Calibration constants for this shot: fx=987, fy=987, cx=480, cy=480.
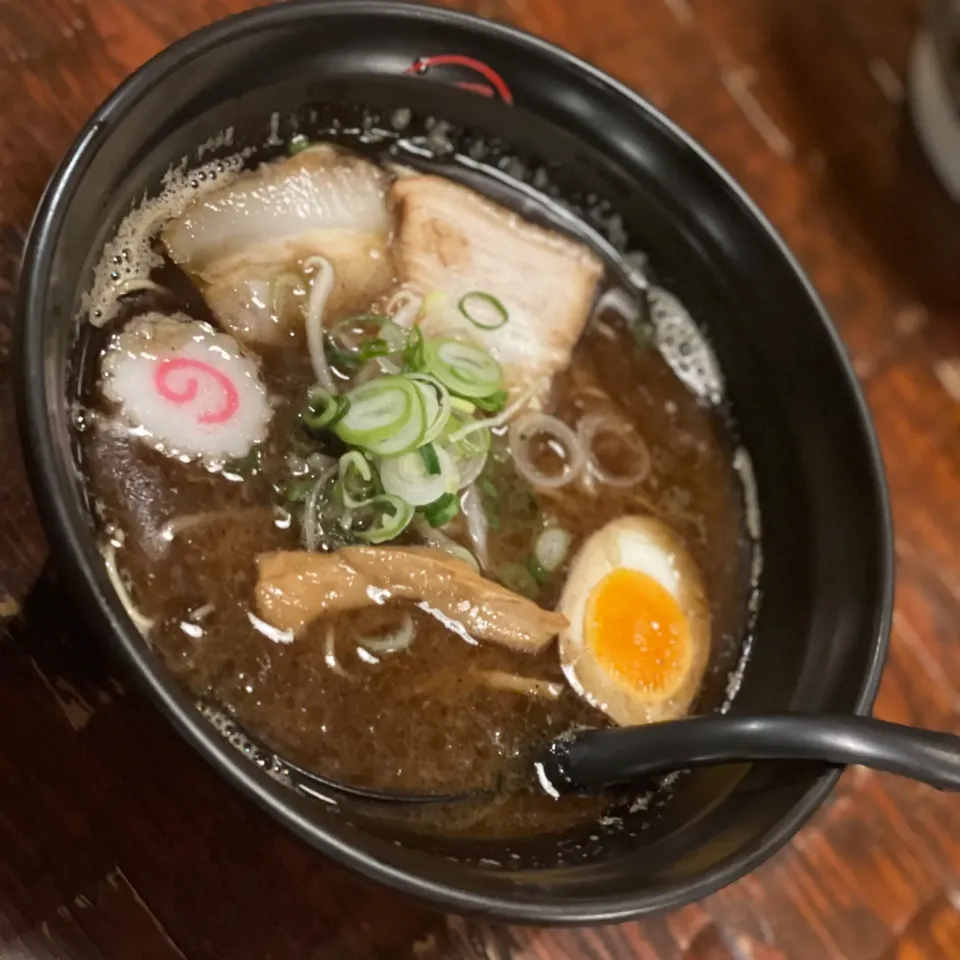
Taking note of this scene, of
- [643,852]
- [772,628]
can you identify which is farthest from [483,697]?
[772,628]

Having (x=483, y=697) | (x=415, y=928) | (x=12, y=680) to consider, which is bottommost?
(x=415, y=928)

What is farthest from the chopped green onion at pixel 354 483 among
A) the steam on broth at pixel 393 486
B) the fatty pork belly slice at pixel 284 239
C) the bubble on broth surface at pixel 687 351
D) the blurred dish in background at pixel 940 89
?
the blurred dish in background at pixel 940 89

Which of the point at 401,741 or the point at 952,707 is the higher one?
the point at 401,741

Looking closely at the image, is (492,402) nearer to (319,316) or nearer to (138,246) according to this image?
(319,316)

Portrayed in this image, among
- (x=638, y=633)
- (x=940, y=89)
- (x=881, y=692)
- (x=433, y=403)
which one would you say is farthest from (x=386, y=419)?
(x=940, y=89)

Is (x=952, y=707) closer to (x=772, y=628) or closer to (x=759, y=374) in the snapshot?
(x=772, y=628)

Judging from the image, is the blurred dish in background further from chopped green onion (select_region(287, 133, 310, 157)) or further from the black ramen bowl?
chopped green onion (select_region(287, 133, 310, 157))
